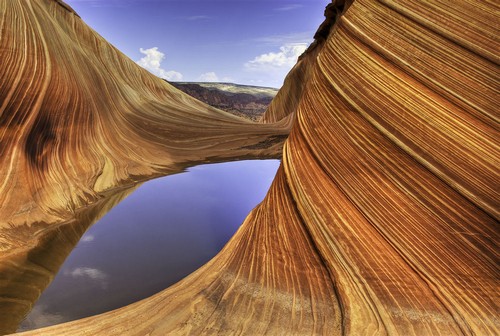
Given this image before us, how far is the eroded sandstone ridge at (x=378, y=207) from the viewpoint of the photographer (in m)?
1.24

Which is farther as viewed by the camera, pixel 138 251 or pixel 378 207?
pixel 138 251

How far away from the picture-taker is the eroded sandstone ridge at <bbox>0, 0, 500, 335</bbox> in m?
1.24

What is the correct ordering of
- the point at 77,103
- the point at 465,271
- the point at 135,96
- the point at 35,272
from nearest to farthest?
the point at 465,271
the point at 35,272
the point at 77,103
the point at 135,96

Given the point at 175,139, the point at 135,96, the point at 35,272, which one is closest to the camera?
the point at 35,272

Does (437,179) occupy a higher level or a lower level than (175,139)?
lower

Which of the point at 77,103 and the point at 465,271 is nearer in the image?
the point at 465,271

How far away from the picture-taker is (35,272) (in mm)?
2314

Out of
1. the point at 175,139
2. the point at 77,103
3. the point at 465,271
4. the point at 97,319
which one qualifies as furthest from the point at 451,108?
the point at 175,139

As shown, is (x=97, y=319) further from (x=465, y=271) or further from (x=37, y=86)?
(x=37, y=86)

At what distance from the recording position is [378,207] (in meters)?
1.43

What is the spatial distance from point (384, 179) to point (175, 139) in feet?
18.1

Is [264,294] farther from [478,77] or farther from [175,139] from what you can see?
[175,139]

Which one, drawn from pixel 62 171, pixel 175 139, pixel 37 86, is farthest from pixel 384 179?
pixel 175 139

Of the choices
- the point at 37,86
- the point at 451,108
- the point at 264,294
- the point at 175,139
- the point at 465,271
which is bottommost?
the point at 264,294
